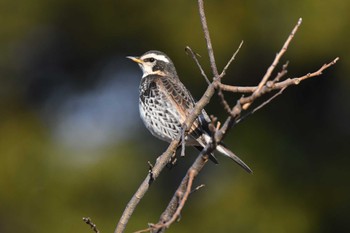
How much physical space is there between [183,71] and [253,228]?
1.69m

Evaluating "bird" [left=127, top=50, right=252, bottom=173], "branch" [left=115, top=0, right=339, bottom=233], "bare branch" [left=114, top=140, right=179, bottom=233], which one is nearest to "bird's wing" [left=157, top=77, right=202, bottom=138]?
"bird" [left=127, top=50, right=252, bottom=173]

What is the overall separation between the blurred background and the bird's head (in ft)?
8.97

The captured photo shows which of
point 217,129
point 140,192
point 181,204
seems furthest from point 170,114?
point 181,204

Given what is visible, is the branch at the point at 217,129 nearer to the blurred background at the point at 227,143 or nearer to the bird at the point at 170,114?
the bird at the point at 170,114

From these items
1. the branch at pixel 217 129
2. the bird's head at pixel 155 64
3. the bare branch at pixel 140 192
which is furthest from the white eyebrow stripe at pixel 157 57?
the branch at pixel 217 129

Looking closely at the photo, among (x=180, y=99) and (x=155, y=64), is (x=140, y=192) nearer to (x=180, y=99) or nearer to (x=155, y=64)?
(x=180, y=99)

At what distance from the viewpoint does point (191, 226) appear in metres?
8.50

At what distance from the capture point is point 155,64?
5680 millimetres

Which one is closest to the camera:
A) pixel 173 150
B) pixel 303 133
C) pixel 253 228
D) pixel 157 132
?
pixel 173 150

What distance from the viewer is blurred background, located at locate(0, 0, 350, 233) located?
28.1ft

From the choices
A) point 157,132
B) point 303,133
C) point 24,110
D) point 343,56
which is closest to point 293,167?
point 303,133

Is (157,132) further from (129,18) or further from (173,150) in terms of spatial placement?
(129,18)

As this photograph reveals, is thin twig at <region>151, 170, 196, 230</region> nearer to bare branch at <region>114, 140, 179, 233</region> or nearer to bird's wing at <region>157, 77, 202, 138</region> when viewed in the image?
bare branch at <region>114, 140, 179, 233</region>

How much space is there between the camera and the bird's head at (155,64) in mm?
5625
